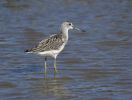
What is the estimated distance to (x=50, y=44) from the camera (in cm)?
1667

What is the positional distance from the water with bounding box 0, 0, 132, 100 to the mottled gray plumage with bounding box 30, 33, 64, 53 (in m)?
0.75

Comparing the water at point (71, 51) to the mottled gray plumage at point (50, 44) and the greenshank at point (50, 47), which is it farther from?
the mottled gray plumage at point (50, 44)

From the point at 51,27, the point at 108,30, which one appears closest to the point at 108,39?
the point at 108,30

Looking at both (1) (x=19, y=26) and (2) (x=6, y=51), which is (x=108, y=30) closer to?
(1) (x=19, y=26)

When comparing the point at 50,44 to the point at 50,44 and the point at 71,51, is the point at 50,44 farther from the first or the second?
the point at 71,51

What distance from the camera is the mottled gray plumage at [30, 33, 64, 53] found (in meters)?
16.4

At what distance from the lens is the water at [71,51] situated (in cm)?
1490

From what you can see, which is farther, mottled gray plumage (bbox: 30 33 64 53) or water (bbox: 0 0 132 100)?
mottled gray plumage (bbox: 30 33 64 53)

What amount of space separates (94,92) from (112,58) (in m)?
3.93

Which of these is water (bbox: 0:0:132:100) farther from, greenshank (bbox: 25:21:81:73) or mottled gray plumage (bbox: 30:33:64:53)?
mottled gray plumage (bbox: 30:33:64:53)

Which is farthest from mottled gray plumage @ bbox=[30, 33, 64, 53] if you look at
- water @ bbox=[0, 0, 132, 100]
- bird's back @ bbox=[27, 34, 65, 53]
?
water @ bbox=[0, 0, 132, 100]

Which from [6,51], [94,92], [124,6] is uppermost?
[124,6]

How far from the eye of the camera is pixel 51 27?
77.9 feet

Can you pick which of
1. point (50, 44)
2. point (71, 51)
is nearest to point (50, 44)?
point (50, 44)
